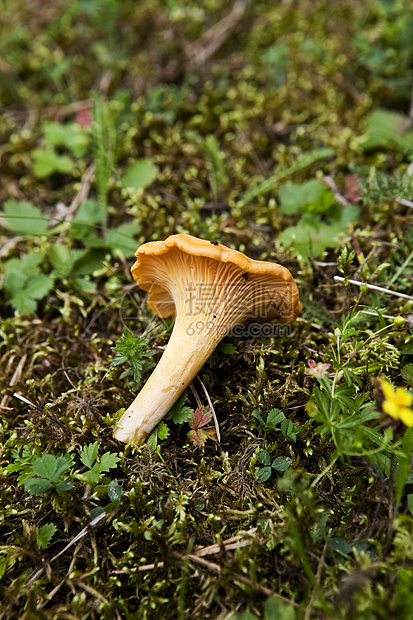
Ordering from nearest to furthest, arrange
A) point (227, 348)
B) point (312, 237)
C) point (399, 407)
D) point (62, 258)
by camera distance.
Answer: point (399, 407), point (227, 348), point (312, 237), point (62, 258)

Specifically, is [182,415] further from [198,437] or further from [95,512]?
[95,512]

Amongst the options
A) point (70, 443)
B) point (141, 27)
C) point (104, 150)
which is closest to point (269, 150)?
point (104, 150)

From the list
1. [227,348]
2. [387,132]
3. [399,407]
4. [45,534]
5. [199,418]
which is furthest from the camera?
[387,132]

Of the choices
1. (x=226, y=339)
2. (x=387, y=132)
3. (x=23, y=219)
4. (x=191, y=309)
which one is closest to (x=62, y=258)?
(x=23, y=219)

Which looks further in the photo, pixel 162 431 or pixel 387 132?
pixel 387 132

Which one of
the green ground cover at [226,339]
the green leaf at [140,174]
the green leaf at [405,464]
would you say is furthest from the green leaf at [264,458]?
the green leaf at [140,174]

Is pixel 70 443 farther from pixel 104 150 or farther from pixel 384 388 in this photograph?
pixel 104 150

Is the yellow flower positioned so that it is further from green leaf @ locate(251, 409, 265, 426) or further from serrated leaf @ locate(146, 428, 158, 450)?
serrated leaf @ locate(146, 428, 158, 450)
